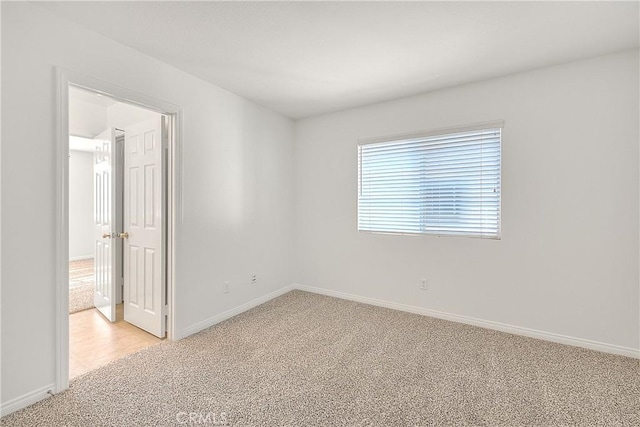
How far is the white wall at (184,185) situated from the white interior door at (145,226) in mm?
215

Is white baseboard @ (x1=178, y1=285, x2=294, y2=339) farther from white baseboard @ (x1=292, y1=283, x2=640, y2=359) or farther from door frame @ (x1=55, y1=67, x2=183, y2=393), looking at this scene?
door frame @ (x1=55, y1=67, x2=183, y2=393)

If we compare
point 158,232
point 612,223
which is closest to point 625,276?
point 612,223

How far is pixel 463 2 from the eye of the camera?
179 cm

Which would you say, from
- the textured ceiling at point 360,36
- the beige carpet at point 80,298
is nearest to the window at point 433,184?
the textured ceiling at point 360,36

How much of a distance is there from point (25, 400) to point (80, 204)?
20.8 feet

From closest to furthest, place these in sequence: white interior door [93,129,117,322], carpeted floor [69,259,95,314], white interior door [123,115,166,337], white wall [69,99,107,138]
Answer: white interior door [123,115,166,337] < white interior door [93,129,117,322] < white wall [69,99,107,138] < carpeted floor [69,259,95,314]

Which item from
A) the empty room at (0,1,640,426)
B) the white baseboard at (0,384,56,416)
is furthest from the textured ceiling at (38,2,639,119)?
the white baseboard at (0,384,56,416)

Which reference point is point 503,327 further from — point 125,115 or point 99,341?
point 125,115

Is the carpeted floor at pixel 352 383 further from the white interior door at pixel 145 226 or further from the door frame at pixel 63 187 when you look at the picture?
the white interior door at pixel 145 226

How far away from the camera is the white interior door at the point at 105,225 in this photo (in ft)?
10.2

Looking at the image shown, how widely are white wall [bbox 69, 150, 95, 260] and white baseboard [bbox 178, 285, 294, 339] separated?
5.59 meters

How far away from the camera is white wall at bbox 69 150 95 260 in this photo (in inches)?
261

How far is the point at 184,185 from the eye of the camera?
2.77 metres

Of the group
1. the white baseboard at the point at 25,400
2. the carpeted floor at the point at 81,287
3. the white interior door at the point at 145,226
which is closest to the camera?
the white baseboard at the point at 25,400
